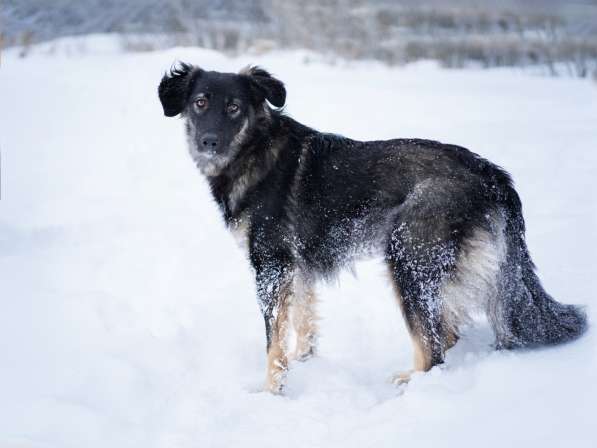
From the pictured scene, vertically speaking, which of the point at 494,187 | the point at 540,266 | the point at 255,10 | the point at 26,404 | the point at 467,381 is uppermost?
the point at 494,187

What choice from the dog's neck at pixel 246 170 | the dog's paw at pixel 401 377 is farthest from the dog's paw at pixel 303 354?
the dog's neck at pixel 246 170

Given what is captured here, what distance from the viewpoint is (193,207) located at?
25.1 feet

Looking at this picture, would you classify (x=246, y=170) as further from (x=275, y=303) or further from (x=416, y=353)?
(x=416, y=353)

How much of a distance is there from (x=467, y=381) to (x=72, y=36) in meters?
12.4

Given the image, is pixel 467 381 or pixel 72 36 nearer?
pixel 467 381

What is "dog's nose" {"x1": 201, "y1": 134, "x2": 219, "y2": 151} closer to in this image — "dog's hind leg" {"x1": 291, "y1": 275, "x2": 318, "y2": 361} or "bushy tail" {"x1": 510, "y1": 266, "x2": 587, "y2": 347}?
"dog's hind leg" {"x1": 291, "y1": 275, "x2": 318, "y2": 361}

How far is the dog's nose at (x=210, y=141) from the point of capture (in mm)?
4426

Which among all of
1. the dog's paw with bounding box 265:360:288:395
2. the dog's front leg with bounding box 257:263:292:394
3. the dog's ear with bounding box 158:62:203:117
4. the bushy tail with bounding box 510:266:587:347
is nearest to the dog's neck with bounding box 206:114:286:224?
the dog's front leg with bounding box 257:263:292:394

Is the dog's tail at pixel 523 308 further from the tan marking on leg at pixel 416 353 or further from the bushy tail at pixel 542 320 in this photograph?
the tan marking on leg at pixel 416 353

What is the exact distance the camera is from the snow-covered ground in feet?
10.8

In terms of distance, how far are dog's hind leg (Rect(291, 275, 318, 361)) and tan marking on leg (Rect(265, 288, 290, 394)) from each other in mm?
242

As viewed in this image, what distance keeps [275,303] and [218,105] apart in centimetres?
143

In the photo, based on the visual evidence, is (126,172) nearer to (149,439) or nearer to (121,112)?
(121,112)

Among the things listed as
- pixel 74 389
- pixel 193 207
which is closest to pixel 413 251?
pixel 74 389
